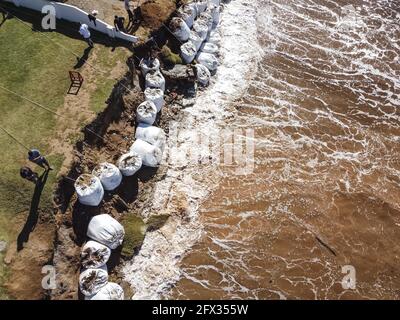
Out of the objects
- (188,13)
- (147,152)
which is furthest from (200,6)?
(147,152)

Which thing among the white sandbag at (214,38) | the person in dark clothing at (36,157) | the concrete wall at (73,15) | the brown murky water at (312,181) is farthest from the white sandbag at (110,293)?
the white sandbag at (214,38)

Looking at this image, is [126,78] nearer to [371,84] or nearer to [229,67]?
[229,67]

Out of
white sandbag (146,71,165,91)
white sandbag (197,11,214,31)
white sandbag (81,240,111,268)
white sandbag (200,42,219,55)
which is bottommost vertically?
white sandbag (81,240,111,268)

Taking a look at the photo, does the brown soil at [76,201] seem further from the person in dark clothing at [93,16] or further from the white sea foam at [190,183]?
the person in dark clothing at [93,16]

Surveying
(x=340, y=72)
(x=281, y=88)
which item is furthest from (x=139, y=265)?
(x=340, y=72)

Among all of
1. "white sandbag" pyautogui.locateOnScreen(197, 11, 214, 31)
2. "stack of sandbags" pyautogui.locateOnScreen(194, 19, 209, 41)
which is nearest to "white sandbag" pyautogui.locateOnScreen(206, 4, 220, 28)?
"white sandbag" pyautogui.locateOnScreen(197, 11, 214, 31)

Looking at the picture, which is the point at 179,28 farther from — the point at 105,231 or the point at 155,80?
the point at 105,231

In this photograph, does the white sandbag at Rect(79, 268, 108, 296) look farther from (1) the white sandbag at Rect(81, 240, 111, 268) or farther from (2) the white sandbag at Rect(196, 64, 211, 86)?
(2) the white sandbag at Rect(196, 64, 211, 86)
